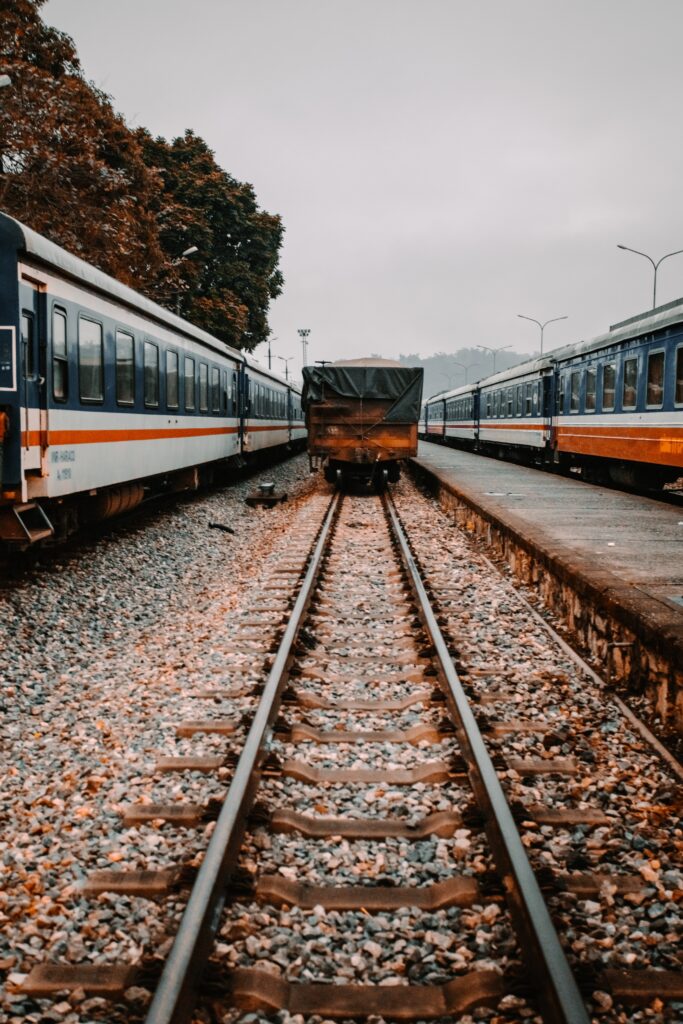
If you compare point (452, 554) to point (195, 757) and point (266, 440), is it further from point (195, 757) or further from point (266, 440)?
point (266, 440)

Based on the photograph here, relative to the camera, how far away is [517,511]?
484 inches

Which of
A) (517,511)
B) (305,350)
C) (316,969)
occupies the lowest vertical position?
(316,969)

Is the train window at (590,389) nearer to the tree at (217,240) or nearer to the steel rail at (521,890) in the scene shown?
the steel rail at (521,890)

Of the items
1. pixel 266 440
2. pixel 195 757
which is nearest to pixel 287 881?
pixel 195 757

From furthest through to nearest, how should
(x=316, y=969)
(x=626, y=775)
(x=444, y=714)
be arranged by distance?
1. (x=444, y=714)
2. (x=626, y=775)
3. (x=316, y=969)

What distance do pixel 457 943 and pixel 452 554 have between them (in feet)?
27.1

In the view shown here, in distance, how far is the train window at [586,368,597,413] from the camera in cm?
1852

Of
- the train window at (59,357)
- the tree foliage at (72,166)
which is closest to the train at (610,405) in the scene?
the train window at (59,357)

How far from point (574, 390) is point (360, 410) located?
242 inches

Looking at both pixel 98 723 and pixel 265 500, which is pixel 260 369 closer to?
pixel 265 500

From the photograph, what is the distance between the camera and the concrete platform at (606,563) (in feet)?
17.8

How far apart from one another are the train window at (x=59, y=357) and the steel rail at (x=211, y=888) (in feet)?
15.1

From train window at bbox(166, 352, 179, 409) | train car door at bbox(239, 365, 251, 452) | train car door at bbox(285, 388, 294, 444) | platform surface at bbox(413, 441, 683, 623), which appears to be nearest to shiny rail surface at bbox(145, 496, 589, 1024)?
platform surface at bbox(413, 441, 683, 623)

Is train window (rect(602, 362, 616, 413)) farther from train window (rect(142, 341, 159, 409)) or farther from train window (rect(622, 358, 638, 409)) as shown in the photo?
train window (rect(142, 341, 159, 409))
